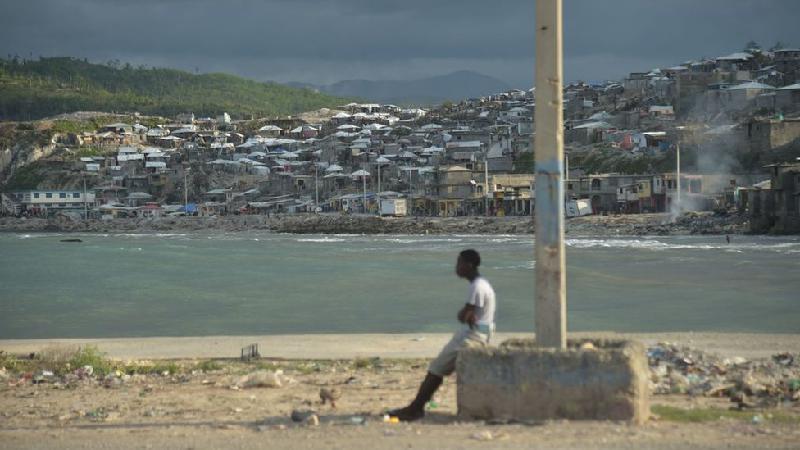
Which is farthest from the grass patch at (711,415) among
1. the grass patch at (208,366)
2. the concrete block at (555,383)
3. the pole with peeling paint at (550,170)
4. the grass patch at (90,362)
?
the grass patch at (90,362)

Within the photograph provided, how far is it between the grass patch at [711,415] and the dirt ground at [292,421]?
28 millimetres

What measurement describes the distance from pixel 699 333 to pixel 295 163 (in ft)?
262

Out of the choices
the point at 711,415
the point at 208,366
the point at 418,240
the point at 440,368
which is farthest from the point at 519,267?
the point at 440,368

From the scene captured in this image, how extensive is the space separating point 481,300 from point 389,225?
56.5 metres

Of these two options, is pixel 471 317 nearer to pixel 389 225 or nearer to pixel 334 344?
pixel 334 344

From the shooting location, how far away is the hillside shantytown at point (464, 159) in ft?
195

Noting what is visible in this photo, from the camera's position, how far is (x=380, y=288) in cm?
2853

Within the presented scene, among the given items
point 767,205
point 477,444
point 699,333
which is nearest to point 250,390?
point 477,444

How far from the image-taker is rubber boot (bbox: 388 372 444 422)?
25.6 ft

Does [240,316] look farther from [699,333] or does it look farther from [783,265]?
[783,265]

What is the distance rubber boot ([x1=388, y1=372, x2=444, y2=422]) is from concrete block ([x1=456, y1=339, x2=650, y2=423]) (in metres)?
0.30

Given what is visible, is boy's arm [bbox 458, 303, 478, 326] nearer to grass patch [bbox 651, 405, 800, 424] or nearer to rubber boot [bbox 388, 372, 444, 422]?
rubber boot [bbox 388, 372, 444, 422]

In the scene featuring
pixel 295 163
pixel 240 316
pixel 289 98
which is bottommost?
pixel 240 316

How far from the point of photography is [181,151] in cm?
10738
